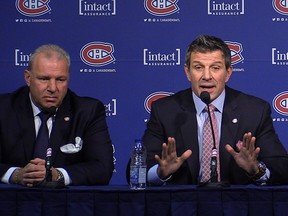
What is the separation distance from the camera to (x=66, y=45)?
4.46 m

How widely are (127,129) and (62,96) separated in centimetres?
108

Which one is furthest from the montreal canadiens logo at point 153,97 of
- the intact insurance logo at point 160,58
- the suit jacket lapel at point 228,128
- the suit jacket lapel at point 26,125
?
the suit jacket lapel at point 26,125

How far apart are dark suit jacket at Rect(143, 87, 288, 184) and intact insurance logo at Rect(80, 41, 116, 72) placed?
0.99 metres

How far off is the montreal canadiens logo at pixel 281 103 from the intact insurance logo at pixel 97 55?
108cm

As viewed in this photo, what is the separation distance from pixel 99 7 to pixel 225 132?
1.49m

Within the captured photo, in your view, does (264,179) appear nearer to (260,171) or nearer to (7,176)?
(260,171)

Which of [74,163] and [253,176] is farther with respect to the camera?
[74,163]

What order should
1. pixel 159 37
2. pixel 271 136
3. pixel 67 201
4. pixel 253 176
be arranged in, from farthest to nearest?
pixel 159 37, pixel 271 136, pixel 253 176, pixel 67 201

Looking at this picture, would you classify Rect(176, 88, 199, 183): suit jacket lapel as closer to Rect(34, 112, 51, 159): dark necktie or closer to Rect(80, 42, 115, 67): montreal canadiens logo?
Rect(34, 112, 51, 159): dark necktie

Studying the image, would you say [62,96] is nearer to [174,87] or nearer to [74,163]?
[74,163]

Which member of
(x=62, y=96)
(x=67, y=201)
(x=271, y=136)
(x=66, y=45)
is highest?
(x=66, y=45)

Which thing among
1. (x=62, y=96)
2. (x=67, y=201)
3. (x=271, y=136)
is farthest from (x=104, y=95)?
(x=67, y=201)

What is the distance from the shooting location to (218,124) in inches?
136

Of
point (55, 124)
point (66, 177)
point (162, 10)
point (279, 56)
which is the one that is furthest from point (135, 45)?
point (66, 177)
